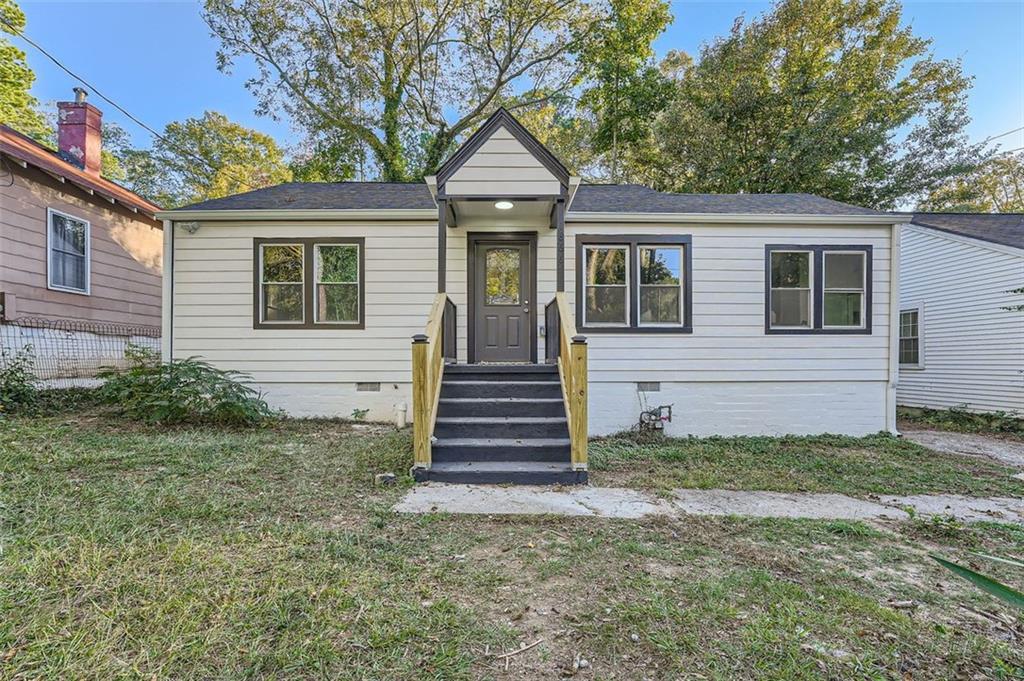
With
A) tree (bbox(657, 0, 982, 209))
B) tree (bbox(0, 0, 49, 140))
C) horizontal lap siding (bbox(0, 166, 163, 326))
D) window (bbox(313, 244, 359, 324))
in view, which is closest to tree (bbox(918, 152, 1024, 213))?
tree (bbox(657, 0, 982, 209))

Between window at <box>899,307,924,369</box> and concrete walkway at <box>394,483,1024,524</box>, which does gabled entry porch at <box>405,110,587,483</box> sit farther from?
window at <box>899,307,924,369</box>

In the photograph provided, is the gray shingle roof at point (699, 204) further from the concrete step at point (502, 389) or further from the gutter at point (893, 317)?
the concrete step at point (502, 389)

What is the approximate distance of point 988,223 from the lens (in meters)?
10.2

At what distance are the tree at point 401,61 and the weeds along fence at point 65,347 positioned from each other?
8680 millimetres

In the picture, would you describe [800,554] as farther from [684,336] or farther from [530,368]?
[684,336]

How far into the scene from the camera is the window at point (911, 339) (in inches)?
400

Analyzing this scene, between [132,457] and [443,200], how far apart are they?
13.5ft

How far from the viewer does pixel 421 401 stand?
429 centimetres

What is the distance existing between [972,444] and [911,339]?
4.39m

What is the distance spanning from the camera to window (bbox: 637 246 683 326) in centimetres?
702

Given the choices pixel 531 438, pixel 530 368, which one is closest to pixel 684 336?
pixel 530 368

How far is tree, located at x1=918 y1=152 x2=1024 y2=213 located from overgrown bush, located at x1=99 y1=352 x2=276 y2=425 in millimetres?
20217

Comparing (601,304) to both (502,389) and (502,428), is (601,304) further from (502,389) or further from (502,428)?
(502,428)

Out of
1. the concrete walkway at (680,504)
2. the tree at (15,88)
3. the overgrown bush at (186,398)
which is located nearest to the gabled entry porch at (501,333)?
the concrete walkway at (680,504)
